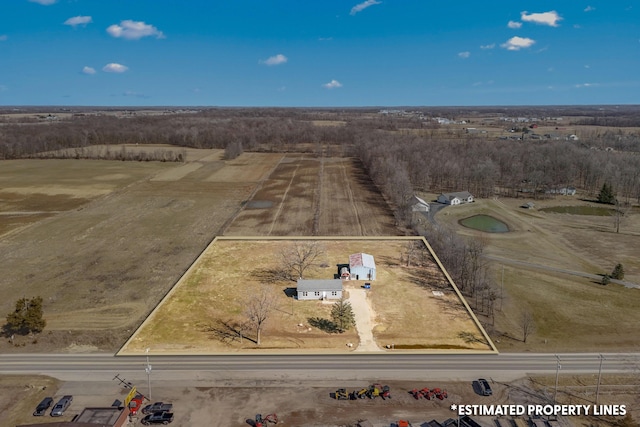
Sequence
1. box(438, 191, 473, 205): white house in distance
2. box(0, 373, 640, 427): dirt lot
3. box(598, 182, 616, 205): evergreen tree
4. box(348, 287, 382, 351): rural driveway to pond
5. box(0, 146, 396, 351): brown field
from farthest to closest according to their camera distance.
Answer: box(598, 182, 616, 205): evergreen tree < box(438, 191, 473, 205): white house in distance < box(0, 146, 396, 351): brown field < box(348, 287, 382, 351): rural driveway to pond < box(0, 373, 640, 427): dirt lot

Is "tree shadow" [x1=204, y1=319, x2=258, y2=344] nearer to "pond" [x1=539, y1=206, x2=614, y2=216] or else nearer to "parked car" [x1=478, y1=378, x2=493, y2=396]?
"parked car" [x1=478, y1=378, x2=493, y2=396]

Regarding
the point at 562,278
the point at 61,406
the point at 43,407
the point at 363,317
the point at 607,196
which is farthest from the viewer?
the point at 607,196

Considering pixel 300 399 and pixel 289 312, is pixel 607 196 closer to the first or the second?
pixel 289 312

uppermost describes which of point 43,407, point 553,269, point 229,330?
point 229,330

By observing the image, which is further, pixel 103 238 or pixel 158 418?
pixel 103 238

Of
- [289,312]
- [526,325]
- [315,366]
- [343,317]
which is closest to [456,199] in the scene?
[526,325]

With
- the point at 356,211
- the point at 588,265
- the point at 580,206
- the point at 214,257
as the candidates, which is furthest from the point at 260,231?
the point at 580,206

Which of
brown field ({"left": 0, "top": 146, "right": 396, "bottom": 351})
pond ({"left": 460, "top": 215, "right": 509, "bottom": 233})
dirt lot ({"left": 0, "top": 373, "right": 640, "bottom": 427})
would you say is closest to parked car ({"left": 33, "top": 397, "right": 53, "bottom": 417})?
dirt lot ({"left": 0, "top": 373, "right": 640, "bottom": 427})
